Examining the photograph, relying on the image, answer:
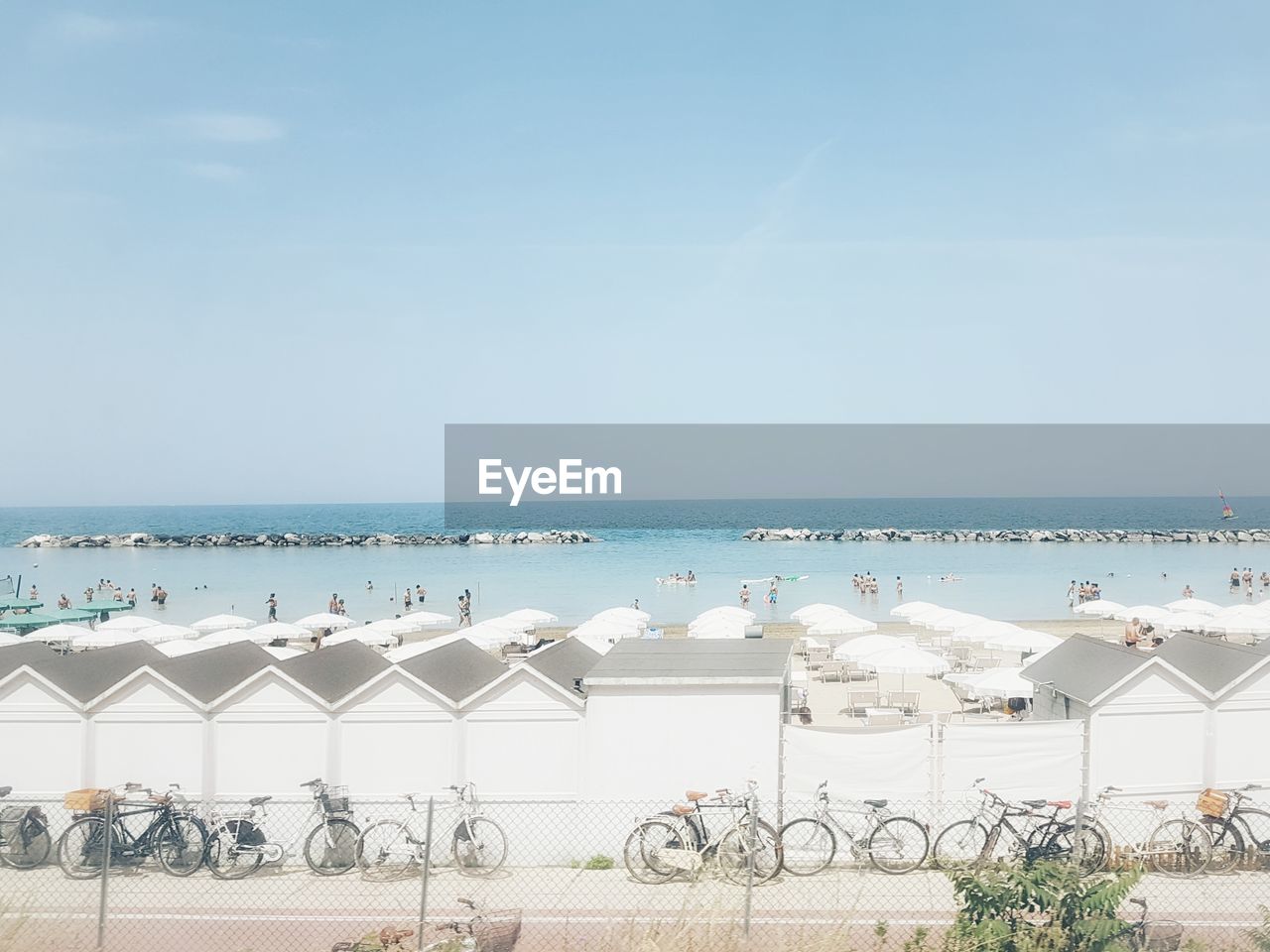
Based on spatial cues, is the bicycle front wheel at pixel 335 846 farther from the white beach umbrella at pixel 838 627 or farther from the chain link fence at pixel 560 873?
the white beach umbrella at pixel 838 627

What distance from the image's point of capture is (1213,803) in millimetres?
11484

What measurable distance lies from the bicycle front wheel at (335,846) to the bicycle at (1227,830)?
9.29 meters

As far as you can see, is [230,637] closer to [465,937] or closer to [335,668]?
[335,668]

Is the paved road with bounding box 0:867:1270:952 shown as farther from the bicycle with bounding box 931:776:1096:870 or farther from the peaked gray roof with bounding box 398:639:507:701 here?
the peaked gray roof with bounding box 398:639:507:701

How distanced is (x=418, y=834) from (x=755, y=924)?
4048mm

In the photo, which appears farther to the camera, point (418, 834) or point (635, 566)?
point (635, 566)

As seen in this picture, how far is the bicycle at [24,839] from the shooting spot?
470 inches

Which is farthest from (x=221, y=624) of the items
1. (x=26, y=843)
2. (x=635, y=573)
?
(x=635, y=573)

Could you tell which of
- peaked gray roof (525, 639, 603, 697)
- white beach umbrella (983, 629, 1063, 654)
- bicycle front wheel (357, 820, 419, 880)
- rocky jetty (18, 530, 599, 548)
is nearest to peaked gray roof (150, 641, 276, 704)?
bicycle front wheel (357, 820, 419, 880)

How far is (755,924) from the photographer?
999cm

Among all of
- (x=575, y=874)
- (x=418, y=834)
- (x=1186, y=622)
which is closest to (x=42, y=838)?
(x=418, y=834)

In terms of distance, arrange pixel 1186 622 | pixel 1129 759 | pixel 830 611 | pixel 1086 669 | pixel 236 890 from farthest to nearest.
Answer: pixel 830 611, pixel 1186 622, pixel 1086 669, pixel 1129 759, pixel 236 890

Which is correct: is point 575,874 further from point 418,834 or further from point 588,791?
point 418,834

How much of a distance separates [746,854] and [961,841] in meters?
2.43
